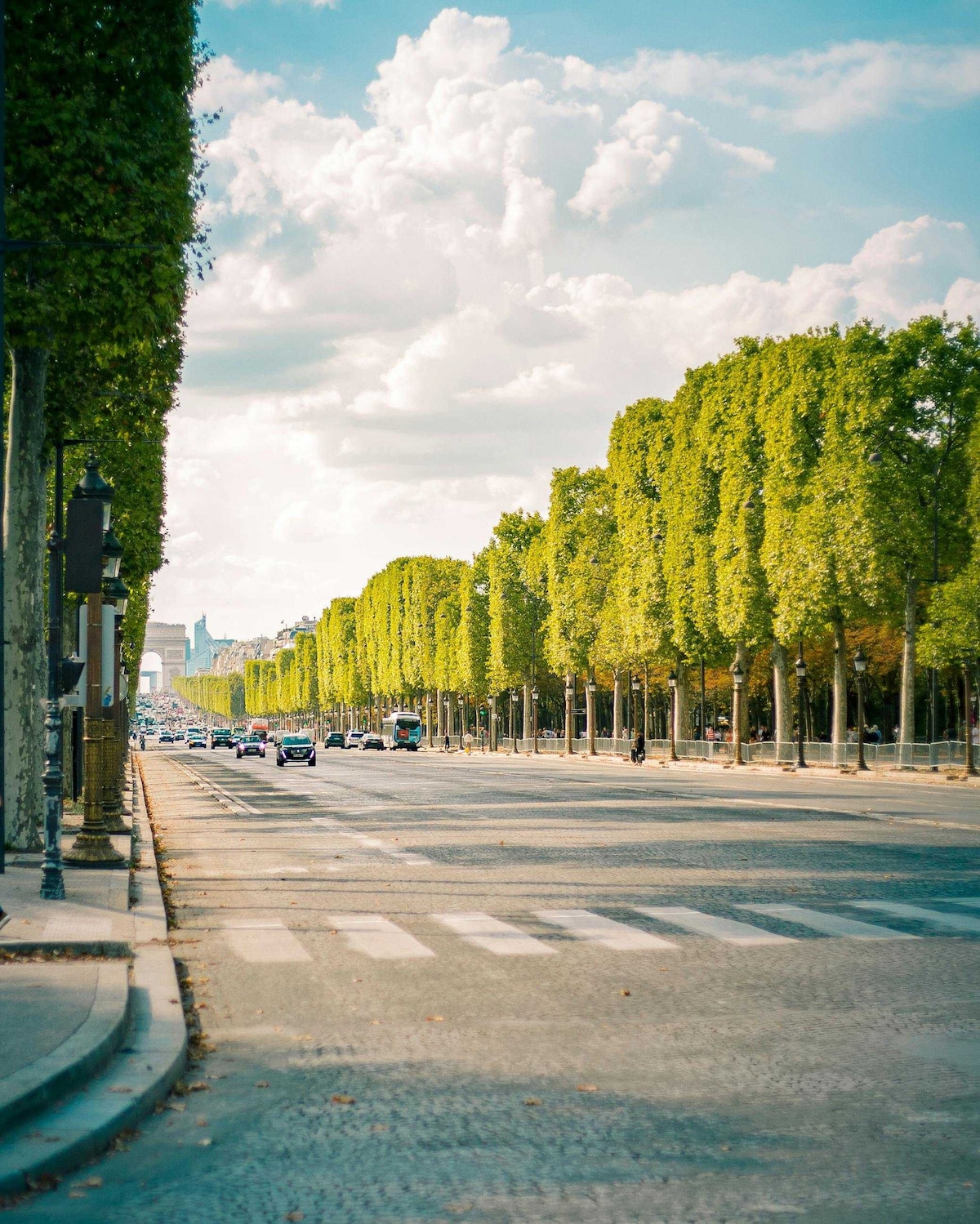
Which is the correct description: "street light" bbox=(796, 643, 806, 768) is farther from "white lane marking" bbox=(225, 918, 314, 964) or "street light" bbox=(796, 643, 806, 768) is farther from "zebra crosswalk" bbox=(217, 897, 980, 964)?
"white lane marking" bbox=(225, 918, 314, 964)

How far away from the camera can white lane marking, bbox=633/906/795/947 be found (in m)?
11.8

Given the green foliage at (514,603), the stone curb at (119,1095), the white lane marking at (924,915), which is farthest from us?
the green foliage at (514,603)

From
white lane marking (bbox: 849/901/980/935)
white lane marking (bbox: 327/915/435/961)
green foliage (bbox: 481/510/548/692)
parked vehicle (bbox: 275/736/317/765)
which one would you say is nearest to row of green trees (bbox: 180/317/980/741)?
green foliage (bbox: 481/510/548/692)

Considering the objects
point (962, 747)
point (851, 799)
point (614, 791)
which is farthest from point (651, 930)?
point (962, 747)

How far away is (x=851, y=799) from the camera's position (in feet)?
103

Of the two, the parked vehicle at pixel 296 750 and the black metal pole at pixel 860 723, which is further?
the parked vehicle at pixel 296 750

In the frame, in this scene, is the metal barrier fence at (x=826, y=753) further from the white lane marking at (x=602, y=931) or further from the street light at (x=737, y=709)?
the white lane marking at (x=602, y=931)

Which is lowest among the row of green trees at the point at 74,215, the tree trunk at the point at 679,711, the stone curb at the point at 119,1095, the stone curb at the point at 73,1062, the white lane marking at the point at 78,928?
the stone curb at the point at 119,1095

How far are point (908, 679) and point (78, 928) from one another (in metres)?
39.2

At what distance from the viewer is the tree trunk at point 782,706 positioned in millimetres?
53719

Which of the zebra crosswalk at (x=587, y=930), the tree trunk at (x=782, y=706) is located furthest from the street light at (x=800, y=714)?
the zebra crosswalk at (x=587, y=930)

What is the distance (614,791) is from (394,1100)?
2885cm

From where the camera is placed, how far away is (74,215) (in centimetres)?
1630

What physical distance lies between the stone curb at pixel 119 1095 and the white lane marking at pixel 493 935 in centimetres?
256
